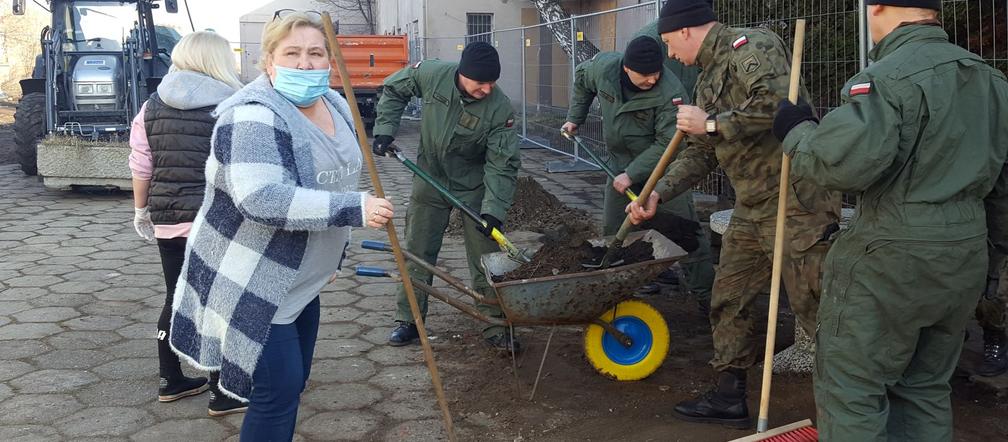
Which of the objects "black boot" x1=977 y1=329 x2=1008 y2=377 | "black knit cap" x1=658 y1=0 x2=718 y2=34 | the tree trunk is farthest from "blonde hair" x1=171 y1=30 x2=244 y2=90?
the tree trunk

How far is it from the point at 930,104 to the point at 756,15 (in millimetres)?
4778

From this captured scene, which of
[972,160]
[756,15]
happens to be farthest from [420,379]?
[756,15]

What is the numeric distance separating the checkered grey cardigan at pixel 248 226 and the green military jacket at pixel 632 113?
3115mm

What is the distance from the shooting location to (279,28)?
9.32 feet

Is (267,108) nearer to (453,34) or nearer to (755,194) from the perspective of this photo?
(755,194)

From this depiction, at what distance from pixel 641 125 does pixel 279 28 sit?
129 inches

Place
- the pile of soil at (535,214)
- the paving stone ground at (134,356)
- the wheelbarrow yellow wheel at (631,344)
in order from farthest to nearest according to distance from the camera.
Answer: the pile of soil at (535,214) → the wheelbarrow yellow wheel at (631,344) → the paving stone ground at (134,356)

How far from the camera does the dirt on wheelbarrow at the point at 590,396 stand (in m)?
3.93

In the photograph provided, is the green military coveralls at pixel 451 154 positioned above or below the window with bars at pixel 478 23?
below

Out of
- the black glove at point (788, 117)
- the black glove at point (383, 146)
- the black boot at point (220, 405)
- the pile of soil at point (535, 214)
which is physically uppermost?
the black glove at point (788, 117)

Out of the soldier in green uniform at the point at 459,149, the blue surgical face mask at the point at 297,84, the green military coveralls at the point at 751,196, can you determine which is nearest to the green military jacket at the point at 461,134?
the soldier in green uniform at the point at 459,149

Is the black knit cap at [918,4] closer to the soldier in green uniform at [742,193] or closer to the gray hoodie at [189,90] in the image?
the soldier in green uniform at [742,193]

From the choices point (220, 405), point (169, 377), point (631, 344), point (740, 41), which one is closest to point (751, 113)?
point (740, 41)

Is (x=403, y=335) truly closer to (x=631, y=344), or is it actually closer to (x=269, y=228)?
(x=631, y=344)
